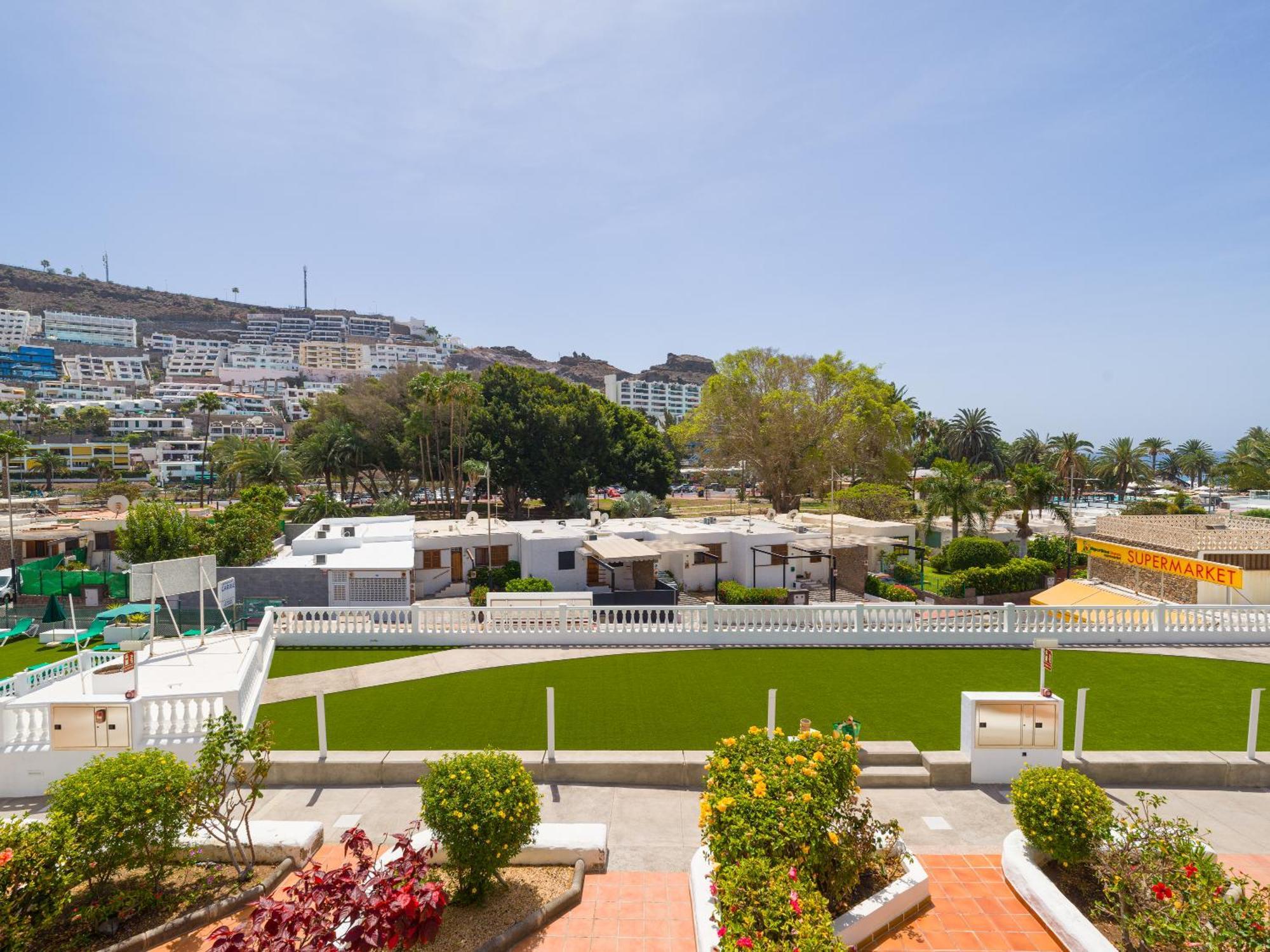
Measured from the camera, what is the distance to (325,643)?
693 inches

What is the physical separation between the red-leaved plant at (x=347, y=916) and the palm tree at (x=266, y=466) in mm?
54662

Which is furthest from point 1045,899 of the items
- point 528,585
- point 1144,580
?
point 1144,580

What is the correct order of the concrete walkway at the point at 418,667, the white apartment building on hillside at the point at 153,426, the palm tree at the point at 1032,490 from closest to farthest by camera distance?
the concrete walkway at the point at 418,667
the palm tree at the point at 1032,490
the white apartment building on hillside at the point at 153,426

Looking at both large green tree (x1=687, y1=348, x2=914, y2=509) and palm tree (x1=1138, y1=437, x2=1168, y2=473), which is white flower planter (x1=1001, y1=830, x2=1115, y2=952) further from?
palm tree (x1=1138, y1=437, x2=1168, y2=473)

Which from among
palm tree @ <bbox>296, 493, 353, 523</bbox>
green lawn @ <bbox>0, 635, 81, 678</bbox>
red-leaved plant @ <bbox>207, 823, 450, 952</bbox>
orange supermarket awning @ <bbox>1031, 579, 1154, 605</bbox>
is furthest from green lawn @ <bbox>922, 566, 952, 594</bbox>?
palm tree @ <bbox>296, 493, 353, 523</bbox>

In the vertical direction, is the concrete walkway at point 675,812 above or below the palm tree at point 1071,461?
below

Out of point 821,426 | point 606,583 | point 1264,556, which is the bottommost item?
point 606,583

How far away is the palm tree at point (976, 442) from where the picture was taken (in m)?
76.7

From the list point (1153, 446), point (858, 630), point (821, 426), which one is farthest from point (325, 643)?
point (1153, 446)

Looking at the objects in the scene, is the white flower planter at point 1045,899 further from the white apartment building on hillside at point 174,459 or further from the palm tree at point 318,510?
the white apartment building on hillside at point 174,459

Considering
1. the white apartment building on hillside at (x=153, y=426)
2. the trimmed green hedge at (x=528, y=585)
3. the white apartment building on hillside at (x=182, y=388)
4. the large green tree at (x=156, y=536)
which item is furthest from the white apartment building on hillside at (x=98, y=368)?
the trimmed green hedge at (x=528, y=585)

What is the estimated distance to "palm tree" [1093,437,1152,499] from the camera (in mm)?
73188

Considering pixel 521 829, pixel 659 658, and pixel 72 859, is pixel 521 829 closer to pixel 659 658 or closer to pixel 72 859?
pixel 72 859

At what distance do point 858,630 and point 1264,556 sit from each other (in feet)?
40.9
